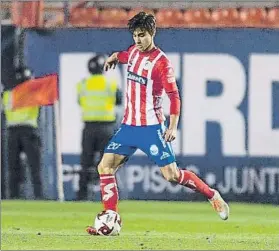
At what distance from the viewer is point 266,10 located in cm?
1525

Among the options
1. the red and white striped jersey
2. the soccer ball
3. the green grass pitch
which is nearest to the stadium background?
the green grass pitch

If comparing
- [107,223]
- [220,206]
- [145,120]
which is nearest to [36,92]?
[145,120]

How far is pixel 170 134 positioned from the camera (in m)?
10.5

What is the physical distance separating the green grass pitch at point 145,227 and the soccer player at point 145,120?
1.51ft

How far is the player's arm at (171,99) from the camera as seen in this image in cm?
1050

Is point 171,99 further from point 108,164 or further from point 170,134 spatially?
point 108,164

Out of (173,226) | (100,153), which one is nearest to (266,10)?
(100,153)

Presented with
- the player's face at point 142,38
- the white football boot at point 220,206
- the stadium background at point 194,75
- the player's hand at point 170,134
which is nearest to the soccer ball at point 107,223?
the player's hand at point 170,134

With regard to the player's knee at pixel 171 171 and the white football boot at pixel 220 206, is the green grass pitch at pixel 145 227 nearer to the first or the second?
the white football boot at pixel 220 206

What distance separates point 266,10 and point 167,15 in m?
1.24

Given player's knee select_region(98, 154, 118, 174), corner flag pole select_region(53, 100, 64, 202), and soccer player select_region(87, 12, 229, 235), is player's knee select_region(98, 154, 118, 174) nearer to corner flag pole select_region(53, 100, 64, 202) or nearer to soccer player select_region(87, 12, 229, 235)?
soccer player select_region(87, 12, 229, 235)

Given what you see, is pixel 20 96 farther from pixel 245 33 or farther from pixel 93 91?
pixel 245 33

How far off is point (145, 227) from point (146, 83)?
69.0 inches

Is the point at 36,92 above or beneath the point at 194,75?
beneath
